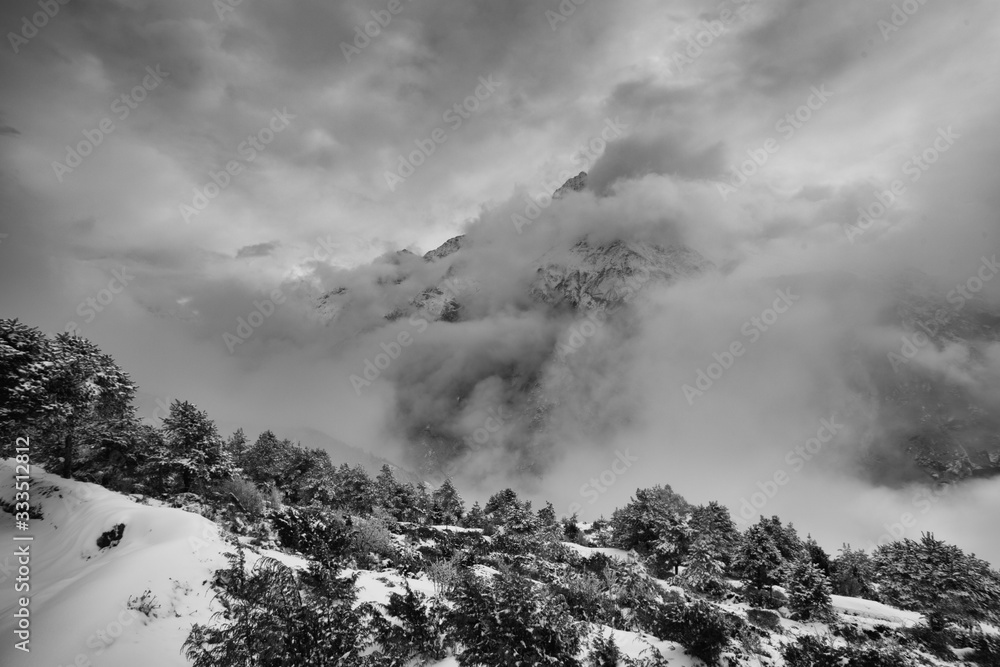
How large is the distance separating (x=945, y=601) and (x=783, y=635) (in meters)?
16.9

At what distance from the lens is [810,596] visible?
3072 cm

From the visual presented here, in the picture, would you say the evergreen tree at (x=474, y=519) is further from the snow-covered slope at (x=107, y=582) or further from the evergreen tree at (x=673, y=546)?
the snow-covered slope at (x=107, y=582)

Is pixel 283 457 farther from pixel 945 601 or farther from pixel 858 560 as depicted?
pixel 858 560

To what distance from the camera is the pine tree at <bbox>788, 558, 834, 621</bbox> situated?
30.6 meters

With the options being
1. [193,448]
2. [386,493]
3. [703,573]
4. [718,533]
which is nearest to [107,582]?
[193,448]

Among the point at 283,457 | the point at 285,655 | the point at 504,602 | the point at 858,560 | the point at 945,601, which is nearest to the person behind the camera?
the point at 285,655

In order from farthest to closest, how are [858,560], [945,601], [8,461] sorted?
[858,560] → [945,601] → [8,461]

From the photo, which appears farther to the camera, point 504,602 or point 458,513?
point 458,513

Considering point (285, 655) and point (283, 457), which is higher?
point (283, 457)

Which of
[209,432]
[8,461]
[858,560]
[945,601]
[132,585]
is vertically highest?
[858,560]

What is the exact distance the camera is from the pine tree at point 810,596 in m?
30.6

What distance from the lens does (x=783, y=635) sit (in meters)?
25.8

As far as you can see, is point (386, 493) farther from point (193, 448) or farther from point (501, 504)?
point (193, 448)

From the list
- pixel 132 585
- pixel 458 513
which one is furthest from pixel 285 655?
pixel 458 513
